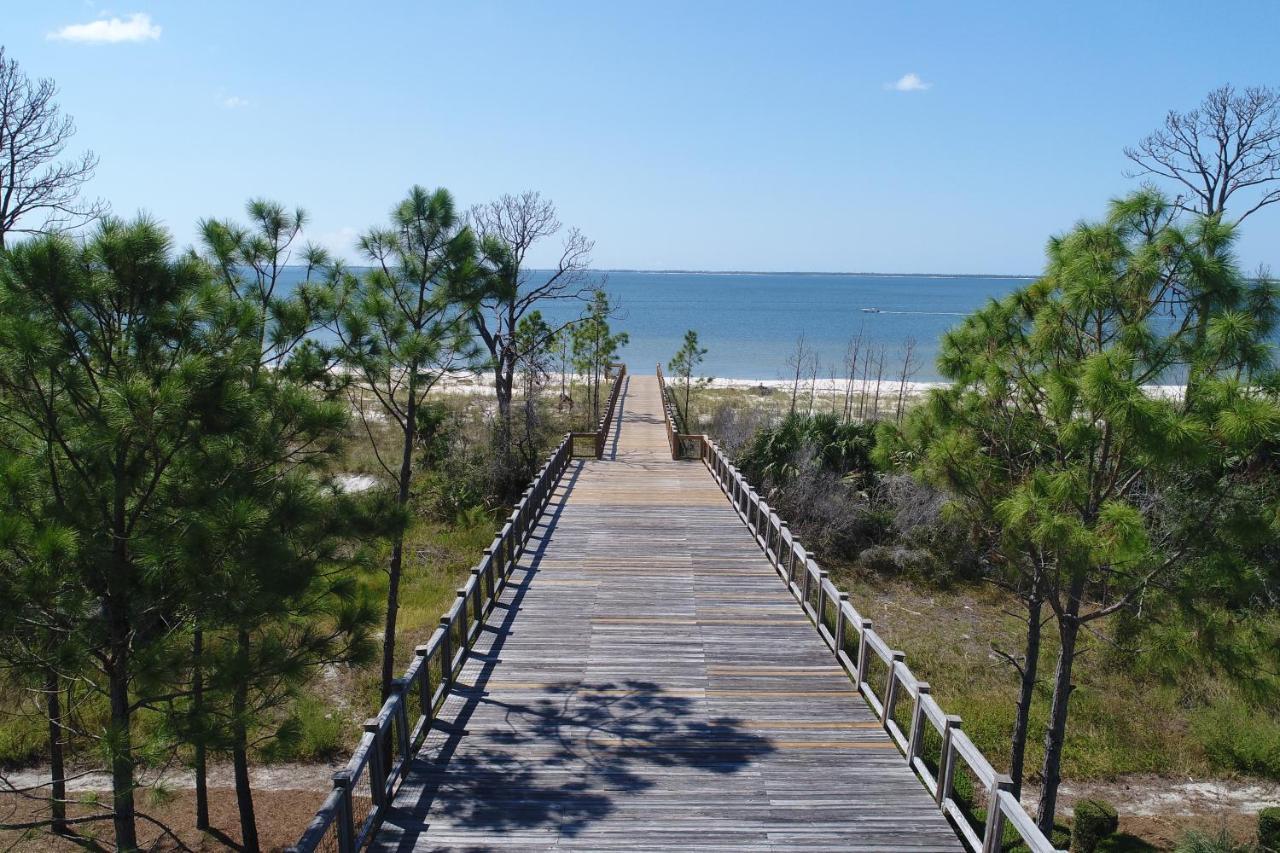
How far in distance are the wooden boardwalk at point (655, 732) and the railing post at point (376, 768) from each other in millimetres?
212

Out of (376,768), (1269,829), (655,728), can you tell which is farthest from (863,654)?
(1269,829)

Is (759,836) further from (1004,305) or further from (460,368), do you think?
(460,368)

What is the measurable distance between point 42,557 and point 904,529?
59.3 ft

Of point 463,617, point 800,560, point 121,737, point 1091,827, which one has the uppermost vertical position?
point 121,737

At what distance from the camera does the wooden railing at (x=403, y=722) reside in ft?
19.1

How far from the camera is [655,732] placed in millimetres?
8195

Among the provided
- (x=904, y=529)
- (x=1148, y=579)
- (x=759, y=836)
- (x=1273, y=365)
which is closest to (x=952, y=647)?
(x=904, y=529)

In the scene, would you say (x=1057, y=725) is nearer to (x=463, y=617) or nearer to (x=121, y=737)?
(x=463, y=617)

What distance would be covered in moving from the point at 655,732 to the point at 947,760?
8.77ft

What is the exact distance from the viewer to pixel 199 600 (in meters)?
5.84

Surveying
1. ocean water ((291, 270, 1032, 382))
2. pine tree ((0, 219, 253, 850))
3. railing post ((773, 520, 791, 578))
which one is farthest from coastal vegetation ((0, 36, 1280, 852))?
ocean water ((291, 270, 1032, 382))

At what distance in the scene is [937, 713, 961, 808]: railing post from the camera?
6.79 m

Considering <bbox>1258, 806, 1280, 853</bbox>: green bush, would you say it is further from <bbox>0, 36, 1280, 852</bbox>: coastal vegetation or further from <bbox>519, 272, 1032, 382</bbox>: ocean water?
<bbox>519, 272, 1032, 382</bbox>: ocean water

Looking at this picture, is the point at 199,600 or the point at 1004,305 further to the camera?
the point at 1004,305
